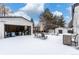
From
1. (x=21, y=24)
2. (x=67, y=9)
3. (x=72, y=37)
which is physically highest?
(x=67, y=9)

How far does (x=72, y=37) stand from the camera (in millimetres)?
3494

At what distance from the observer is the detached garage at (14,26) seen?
3564 millimetres

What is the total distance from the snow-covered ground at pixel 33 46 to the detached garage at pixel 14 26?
4.1 inches

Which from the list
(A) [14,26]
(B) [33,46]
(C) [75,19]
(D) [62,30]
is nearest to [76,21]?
(C) [75,19]

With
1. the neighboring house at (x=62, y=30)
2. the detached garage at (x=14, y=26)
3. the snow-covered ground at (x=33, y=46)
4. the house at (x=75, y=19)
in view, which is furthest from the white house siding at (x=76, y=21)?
the detached garage at (x=14, y=26)

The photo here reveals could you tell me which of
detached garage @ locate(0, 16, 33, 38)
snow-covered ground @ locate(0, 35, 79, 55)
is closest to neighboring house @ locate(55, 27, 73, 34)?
snow-covered ground @ locate(0, 35, 79, 55)

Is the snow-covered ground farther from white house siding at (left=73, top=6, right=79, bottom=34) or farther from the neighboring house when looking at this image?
white house siding at (left=73, top=6, right=79, bottom=34)

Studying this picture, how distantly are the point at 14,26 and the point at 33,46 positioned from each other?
0.56m

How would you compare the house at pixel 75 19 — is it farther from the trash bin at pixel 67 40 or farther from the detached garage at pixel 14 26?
the detached garage at pixel 14 26

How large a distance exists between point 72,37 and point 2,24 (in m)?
1.43

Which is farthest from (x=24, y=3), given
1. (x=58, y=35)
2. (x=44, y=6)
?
(x=58, y=35)

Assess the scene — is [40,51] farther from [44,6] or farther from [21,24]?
[44,6]

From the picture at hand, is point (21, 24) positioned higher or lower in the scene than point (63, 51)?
higher

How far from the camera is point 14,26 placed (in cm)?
357
